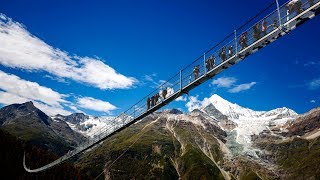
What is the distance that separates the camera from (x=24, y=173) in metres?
158

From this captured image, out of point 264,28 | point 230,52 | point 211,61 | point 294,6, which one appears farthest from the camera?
point 211,61

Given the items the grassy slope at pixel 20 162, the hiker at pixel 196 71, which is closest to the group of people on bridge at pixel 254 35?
the hiker at pixel 196 71

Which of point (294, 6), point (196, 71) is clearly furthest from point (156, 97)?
point (294, 6)

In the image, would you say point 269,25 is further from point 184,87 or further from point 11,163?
point 11,163

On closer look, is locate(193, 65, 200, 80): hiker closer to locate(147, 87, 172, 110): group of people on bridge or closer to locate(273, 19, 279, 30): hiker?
locate(147, 87, 172, 110): group of people on bridge

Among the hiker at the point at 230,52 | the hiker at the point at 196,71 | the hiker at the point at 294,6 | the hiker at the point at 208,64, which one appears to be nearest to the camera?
the hiker at the point at 294,6

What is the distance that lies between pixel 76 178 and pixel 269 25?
559 ft

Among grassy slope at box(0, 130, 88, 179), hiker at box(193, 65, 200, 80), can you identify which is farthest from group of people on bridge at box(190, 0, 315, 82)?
grassy slope at box(0, 130, 88, 179)

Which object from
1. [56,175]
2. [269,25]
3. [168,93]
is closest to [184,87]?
[168,93]

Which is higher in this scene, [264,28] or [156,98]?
[264,28]

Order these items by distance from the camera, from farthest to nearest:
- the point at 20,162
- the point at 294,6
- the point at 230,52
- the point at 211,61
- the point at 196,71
Result: the point at 20,162
the point at 196,71
the point at 211,61
the point at 230,52
the point at 294,6

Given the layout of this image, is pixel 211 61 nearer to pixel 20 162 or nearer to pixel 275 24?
pixel 275 24

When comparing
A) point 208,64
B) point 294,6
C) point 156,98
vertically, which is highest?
point 294,6

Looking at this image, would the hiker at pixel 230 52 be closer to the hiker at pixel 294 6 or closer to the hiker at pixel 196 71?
the hiker at pixel 196 71
